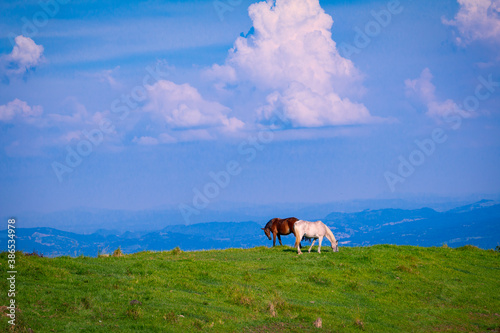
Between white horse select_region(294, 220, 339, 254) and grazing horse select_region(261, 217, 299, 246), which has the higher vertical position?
grazing horse select_region(261, 217, 299, 246)

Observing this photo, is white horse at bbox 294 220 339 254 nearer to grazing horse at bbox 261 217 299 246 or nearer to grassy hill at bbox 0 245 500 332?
grassy hill at bbox 0 245 500 332

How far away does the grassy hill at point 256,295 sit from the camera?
44.8 feet

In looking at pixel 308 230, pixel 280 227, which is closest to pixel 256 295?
pixel 308 230

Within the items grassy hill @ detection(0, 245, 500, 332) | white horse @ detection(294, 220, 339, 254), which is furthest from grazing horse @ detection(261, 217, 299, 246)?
grassy hill @ detection(0, 245, 500, 332)

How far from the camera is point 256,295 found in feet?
57.1

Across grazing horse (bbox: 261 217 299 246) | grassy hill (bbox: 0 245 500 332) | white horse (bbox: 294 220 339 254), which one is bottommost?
grassy hill (bbox: 0 245 500 332)

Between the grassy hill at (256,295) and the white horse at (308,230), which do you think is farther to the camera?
the white horse at (308,230)

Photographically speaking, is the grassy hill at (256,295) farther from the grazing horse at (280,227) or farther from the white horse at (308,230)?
the grazing horse at (280,227)

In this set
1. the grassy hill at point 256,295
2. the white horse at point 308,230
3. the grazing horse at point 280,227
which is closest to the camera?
the grassy hill at point 256,295

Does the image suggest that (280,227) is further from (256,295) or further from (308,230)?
(256,295)

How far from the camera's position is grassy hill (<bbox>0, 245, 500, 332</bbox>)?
537 inches

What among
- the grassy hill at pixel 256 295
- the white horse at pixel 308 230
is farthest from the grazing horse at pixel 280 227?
the grassy hill at pixel 256 295

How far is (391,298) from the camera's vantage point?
64.6 ft

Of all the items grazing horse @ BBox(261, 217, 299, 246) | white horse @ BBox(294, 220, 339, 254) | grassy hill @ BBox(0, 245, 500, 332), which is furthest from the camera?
grazing horse @ BBox(261, 217, 299, 246)
